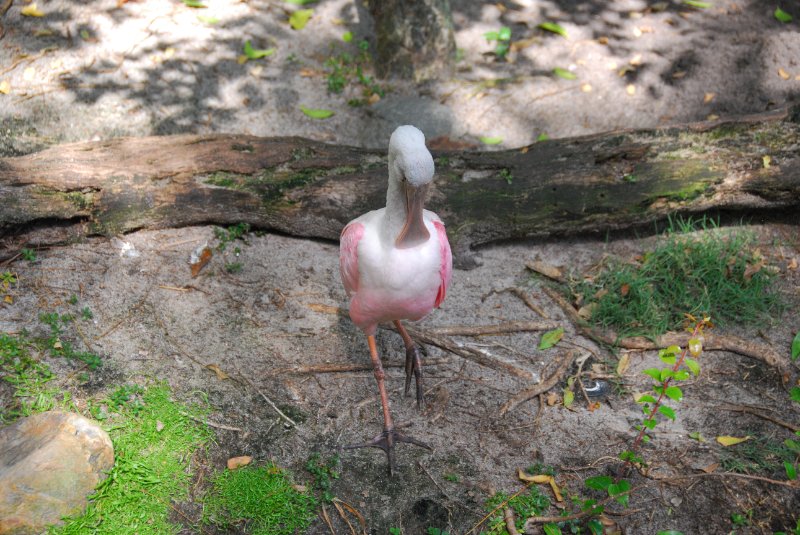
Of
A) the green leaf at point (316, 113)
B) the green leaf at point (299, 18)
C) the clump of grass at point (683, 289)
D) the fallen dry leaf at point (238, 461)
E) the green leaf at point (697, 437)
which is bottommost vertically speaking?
the green leaf at point (697, 437)

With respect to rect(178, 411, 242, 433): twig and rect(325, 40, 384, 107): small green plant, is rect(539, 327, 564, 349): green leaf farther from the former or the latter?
rect(325, 40, 384, 107): small green plant

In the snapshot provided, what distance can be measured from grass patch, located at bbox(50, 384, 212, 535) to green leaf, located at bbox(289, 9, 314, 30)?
382 cm

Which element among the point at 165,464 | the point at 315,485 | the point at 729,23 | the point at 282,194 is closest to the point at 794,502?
the point at 315,485

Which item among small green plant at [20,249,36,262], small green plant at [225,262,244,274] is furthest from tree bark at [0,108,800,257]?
small green plant at [20,249,36,262]

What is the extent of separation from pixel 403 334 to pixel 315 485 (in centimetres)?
95

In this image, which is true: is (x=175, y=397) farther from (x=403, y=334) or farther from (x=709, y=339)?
(x=709, y=339)

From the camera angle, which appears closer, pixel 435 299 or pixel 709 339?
pixel 435 299

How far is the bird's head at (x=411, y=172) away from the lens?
258 cm

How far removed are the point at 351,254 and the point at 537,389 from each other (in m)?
1.28

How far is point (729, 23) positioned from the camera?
5.86 m

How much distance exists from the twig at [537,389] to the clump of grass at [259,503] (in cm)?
111

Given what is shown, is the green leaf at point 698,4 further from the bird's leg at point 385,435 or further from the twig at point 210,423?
the twig at point 210,423

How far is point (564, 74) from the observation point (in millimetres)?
5676

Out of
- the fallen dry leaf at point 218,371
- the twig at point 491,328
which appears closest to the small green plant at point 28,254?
the fallen dry leaf at point 218,371
